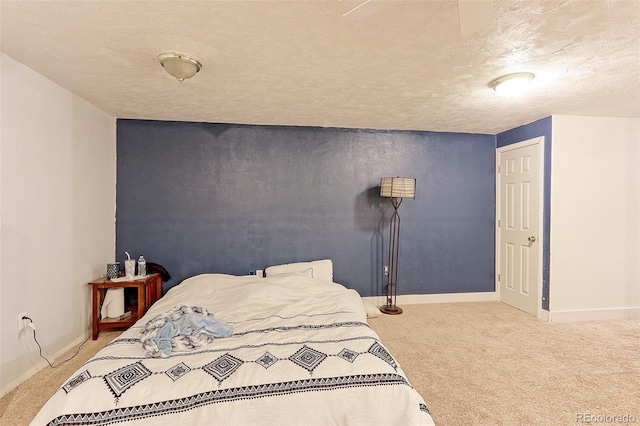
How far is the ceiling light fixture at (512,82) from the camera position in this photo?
2.28 metres

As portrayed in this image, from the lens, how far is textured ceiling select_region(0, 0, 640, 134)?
1.59 m

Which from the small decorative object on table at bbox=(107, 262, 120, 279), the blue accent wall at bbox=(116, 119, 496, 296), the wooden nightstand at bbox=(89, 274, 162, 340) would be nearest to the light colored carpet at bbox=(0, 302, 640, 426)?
the wooden nightstand at bbox=(89, 274, 162, 340)

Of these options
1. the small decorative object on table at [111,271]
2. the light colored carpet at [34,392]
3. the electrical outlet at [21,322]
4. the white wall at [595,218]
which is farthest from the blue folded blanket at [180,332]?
the white wall at [595,218]

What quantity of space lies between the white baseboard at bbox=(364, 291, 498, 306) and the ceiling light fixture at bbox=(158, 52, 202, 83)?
10.5 ft

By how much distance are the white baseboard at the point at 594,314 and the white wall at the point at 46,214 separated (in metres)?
4.84

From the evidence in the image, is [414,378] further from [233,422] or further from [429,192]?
[429,192]

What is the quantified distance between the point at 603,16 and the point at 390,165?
2.53 m

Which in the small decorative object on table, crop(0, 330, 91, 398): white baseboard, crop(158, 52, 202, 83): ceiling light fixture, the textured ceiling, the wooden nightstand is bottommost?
crop(0, 330, 91, 398): white baseboard

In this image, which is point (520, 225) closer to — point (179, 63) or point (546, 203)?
point (546, 203)

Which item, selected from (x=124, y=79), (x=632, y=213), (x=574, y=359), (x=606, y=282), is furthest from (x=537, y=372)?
(x=124, y=79)

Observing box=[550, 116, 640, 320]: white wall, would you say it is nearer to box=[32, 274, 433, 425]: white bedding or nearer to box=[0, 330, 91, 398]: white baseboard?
box=[32, 274, 433, 425]: white bedding

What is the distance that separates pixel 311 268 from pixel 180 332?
1886mm

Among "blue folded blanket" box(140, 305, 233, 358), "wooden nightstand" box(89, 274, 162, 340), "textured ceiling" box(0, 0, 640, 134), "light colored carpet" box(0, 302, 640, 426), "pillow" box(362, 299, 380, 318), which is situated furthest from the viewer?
"pillow" box(362, 299, 380, 318)

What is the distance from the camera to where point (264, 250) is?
12.4ft
